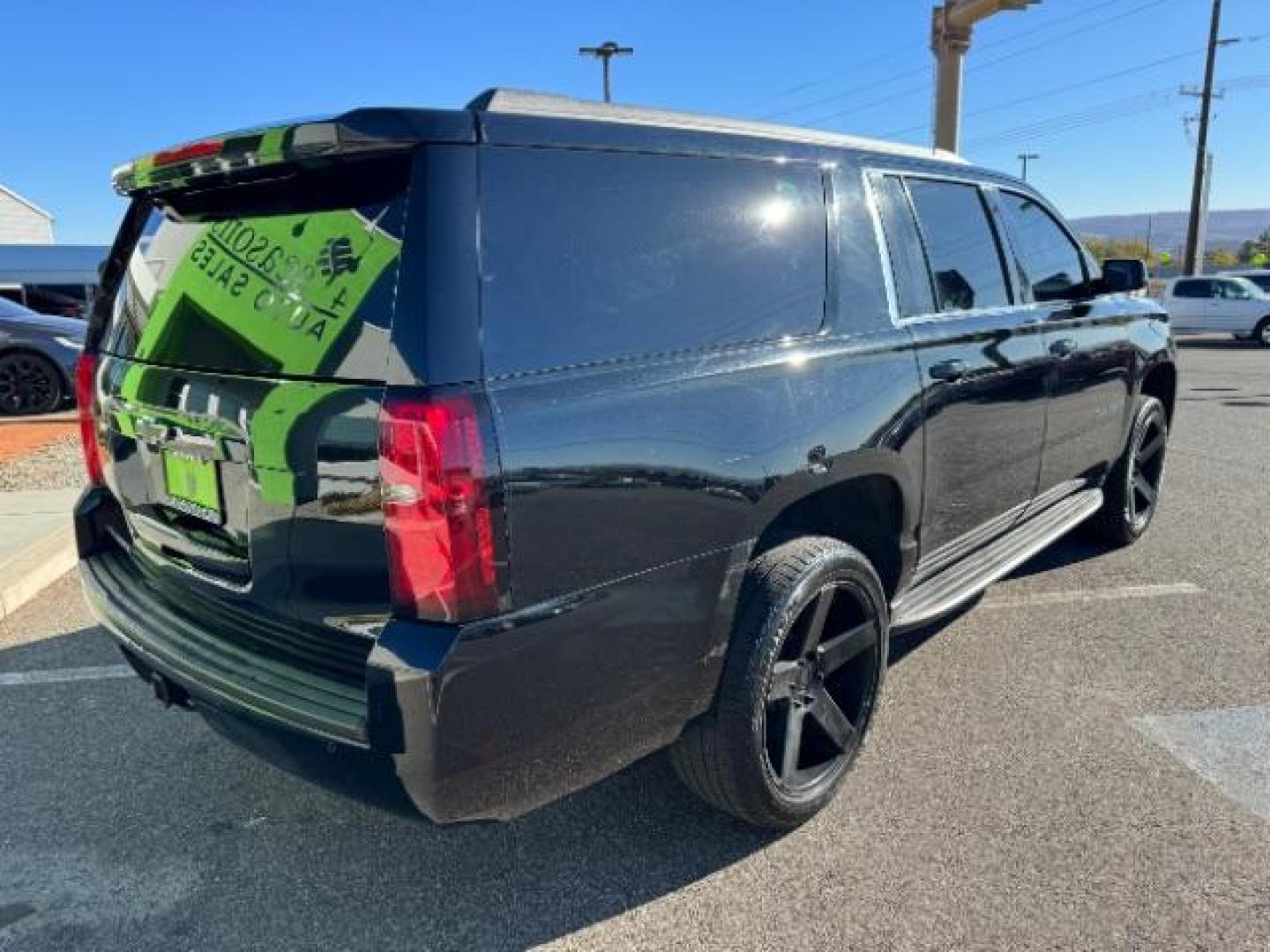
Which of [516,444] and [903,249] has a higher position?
[903,249]

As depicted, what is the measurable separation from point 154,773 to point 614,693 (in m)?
1.87

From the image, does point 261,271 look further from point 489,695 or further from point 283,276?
point 489,695

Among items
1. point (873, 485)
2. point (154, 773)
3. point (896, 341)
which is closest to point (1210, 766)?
point (873, 485)

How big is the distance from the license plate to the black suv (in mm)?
14

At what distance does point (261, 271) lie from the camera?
221 cm

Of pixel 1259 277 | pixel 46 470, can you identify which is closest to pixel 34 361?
pixel 46 470

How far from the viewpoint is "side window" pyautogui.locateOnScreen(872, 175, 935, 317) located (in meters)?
3.09

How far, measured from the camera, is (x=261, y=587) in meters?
2.19

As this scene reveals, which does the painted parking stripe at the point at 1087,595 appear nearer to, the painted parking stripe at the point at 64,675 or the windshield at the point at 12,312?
the painted parking stripe at the point at 64,675

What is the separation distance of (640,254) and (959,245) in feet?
5.93

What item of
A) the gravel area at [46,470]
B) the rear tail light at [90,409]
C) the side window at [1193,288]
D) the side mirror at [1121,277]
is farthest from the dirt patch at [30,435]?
the side window at [1193,288]

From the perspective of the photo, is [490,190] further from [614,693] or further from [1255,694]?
[1255,694]

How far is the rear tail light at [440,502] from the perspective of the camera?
6.01 feet

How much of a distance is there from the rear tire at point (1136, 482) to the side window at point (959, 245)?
1819 mm
